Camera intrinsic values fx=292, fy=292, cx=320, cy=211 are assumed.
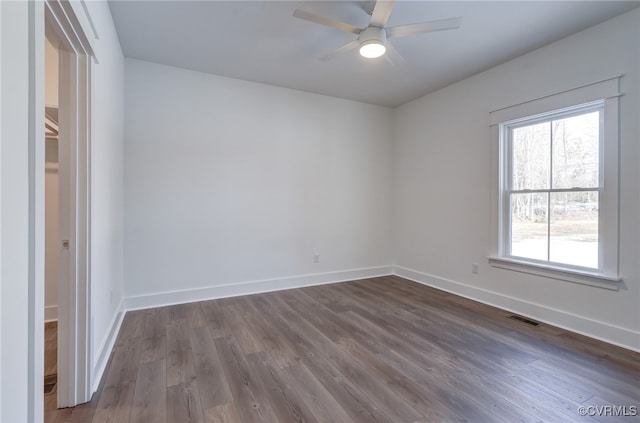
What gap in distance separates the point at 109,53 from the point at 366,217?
366cm

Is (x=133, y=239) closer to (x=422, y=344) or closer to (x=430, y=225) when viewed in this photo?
(x=422, y=344)

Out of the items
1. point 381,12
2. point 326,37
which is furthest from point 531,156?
point 326,37

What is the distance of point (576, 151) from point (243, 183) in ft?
11.8

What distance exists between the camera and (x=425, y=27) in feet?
7.16

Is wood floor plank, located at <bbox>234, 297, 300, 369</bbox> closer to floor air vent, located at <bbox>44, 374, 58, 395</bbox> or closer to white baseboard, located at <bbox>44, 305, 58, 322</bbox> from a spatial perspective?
floor air vent, located at <bbox>44, 374, 58, 395</bbox>

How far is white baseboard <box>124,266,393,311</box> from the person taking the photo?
129 inches

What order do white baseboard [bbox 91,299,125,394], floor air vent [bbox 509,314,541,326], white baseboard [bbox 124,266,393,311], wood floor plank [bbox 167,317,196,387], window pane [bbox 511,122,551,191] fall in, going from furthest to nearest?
1. white baseboard [bbox 124,266,393,311]
2. window pane [bbox 511,122,551,191]
3. floor air vent [bbox 509,314,541,326]
4. wood floor plank [bbox 167,317,196,387]
5. white baseboard [bbox 91,299,125,394]

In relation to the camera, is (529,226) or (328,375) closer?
(328,375)

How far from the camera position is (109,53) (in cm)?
238

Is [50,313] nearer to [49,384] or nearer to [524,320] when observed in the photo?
[49,384]

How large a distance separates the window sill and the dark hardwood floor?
1.63ft

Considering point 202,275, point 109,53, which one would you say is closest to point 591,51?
point 109,53

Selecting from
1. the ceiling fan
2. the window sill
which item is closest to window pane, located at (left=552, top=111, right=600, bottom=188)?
the window sill

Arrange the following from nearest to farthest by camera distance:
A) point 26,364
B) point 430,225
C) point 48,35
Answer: point 26,364 < point 48,35 < point 430,225
